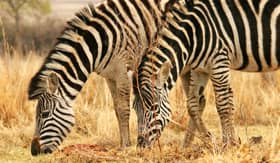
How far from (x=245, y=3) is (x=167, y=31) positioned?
996 mm

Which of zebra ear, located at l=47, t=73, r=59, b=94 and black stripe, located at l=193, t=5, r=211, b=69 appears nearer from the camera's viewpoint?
zebra ear, located at l=47, t=73, r=59, b=94

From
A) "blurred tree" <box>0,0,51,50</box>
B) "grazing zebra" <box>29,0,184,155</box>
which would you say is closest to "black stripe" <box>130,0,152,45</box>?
"grazing zebra" <box>29,0,184,155</box>

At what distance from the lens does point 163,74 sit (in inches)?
252

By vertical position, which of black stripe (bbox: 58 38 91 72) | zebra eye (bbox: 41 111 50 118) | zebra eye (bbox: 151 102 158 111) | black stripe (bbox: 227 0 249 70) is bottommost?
zebra eye (bbox: 41 111 50 118)

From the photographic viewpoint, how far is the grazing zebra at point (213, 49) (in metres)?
6.40

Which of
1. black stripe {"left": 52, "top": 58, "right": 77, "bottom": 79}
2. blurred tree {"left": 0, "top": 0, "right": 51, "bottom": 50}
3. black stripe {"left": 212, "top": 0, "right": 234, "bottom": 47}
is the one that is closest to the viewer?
black stripe {"left": 52, "top": 58, "right": 77, "bottom": 79}

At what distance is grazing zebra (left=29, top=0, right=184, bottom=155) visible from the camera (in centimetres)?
672

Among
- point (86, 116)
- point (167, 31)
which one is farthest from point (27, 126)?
point (167, 31)

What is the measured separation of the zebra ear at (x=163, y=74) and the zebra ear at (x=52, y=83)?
3.53 ft

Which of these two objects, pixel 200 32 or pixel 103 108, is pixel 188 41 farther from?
pixel 103 108

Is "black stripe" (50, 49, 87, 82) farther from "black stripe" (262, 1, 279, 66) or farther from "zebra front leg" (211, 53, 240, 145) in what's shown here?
"black stripe" (262, 1, 279, 66)

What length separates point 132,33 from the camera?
7289 millimetres

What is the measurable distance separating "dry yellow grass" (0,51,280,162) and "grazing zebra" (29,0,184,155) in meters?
0.41

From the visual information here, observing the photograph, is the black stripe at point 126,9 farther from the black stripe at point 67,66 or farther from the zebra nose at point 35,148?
the zebra nose at point 35,148
